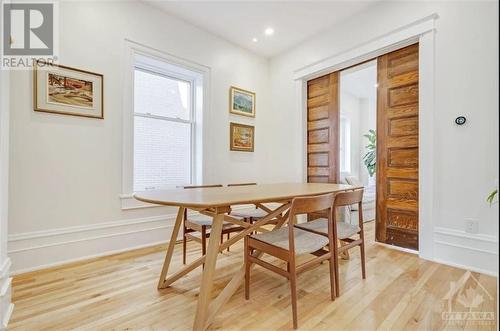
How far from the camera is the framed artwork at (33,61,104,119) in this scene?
232cm

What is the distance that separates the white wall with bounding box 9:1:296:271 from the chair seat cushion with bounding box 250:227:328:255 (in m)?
1.82

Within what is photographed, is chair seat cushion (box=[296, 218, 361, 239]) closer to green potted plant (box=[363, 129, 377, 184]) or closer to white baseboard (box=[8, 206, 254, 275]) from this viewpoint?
white baseboard (box=[8, 206, 254, 275])

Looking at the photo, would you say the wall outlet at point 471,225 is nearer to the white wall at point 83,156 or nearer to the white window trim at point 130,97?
the white wall at point 83,156

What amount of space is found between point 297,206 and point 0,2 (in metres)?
2.13

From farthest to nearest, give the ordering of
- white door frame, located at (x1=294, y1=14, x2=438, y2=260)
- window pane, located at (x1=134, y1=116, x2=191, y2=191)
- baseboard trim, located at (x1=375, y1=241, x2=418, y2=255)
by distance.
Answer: window pane, located at (x1=134, y1=116, x2=191, y2=191) → baseboard trim, located at (x1=375, y1=241, x2=418, y2=255) → white door frame, located at (x1=294, y1=14, x2=438, y2=260)

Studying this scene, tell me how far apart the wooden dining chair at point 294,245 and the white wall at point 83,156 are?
177cm

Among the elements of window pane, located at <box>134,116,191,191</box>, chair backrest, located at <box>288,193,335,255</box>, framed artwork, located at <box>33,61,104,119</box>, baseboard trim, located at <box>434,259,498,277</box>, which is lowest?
baseboard trim, located at <box>434,259,498,277</box>

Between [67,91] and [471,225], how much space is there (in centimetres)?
402

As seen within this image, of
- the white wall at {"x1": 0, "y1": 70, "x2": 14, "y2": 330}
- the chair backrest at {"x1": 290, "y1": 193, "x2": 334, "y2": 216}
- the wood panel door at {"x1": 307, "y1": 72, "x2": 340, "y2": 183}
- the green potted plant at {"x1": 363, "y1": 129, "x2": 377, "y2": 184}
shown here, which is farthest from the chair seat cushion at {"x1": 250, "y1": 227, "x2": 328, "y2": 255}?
the green potted plant at {"x1": 363, "y1": 129, "x2": 377, "y2": 184}

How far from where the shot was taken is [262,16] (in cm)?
323

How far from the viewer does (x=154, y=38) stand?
3070mm

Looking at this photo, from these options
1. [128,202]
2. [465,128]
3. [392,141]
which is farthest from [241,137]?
[465,128]

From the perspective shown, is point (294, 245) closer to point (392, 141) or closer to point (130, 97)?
point (392, 141)

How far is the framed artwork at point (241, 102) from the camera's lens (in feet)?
12.8
